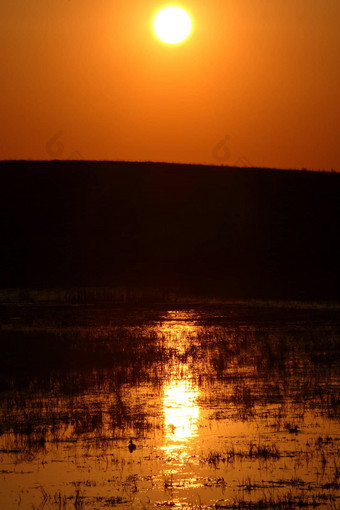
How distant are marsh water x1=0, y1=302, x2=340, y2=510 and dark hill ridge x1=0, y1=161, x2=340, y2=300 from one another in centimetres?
2908

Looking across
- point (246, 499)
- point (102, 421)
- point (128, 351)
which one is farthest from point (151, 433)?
point (128, 351)

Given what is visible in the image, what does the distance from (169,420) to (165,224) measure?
2246 inches

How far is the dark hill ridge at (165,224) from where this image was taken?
57.7 meters

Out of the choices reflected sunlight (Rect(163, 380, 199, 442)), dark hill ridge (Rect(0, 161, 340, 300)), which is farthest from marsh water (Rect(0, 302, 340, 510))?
dark hill ridge (Rect(0, 161, 340, 300))

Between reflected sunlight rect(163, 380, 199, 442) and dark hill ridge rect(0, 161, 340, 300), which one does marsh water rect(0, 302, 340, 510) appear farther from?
dark hill ridge rect(0, 161, 340, 300)

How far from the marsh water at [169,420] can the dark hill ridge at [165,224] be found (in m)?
29.1

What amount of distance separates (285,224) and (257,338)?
47.1m

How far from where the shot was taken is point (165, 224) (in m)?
69.6

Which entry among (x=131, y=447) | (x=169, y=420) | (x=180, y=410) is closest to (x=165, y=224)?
(x=180, y=410)

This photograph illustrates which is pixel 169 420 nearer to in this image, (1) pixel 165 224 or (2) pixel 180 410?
(2) pixel 180 410

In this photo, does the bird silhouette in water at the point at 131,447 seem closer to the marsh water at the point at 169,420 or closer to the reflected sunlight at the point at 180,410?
the marsh water at the point at 169,420

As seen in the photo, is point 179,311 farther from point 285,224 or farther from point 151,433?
point 285,224

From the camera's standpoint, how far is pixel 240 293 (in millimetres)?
42750

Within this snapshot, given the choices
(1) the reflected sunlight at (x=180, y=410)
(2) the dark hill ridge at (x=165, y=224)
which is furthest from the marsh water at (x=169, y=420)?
(2) the dark hill ridge at (x=165, y=224)
